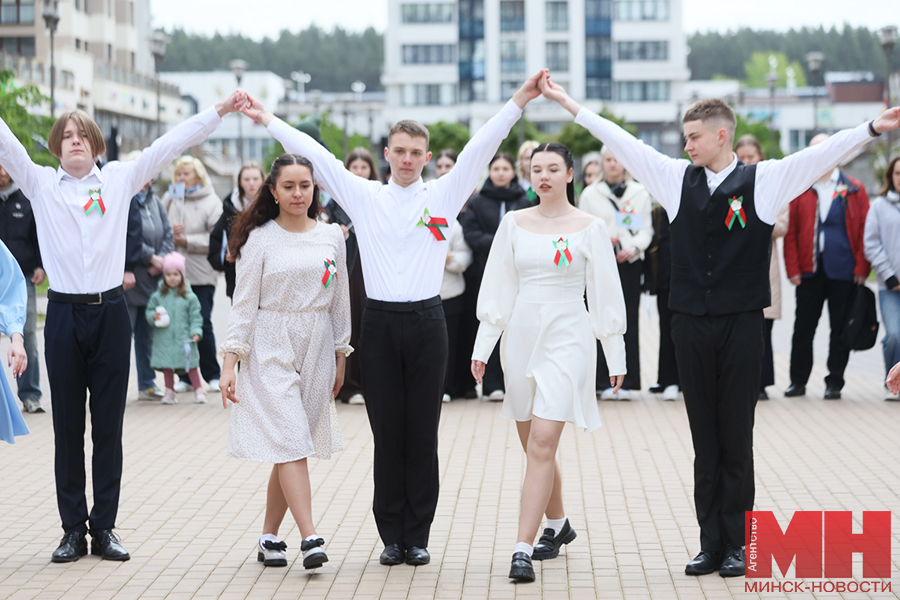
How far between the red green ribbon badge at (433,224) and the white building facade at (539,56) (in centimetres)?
8326

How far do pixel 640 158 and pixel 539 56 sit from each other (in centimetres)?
8575

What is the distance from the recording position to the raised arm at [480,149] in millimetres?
5977

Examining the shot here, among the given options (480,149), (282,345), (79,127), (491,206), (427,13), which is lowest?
(282,345)

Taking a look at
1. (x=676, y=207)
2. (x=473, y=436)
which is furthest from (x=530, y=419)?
(x=473, y=436)

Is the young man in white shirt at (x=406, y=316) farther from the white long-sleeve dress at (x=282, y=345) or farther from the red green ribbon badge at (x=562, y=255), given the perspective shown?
the red green ribbon badge at (x=562, y=255)

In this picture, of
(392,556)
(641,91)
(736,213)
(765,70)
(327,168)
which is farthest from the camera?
(765,70)

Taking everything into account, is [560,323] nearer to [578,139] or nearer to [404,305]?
[404,305]

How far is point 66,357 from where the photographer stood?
611 cm

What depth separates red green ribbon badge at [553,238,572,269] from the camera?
19.5ft

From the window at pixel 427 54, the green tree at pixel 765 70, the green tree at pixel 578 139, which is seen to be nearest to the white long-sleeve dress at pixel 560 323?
the green tree at pixel 578 139

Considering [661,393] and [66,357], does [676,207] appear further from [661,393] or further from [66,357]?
[661,393]

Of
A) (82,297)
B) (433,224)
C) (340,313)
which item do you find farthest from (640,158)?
(82,297)

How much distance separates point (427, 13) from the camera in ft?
296

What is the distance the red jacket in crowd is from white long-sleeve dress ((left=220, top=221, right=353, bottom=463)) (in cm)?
668
